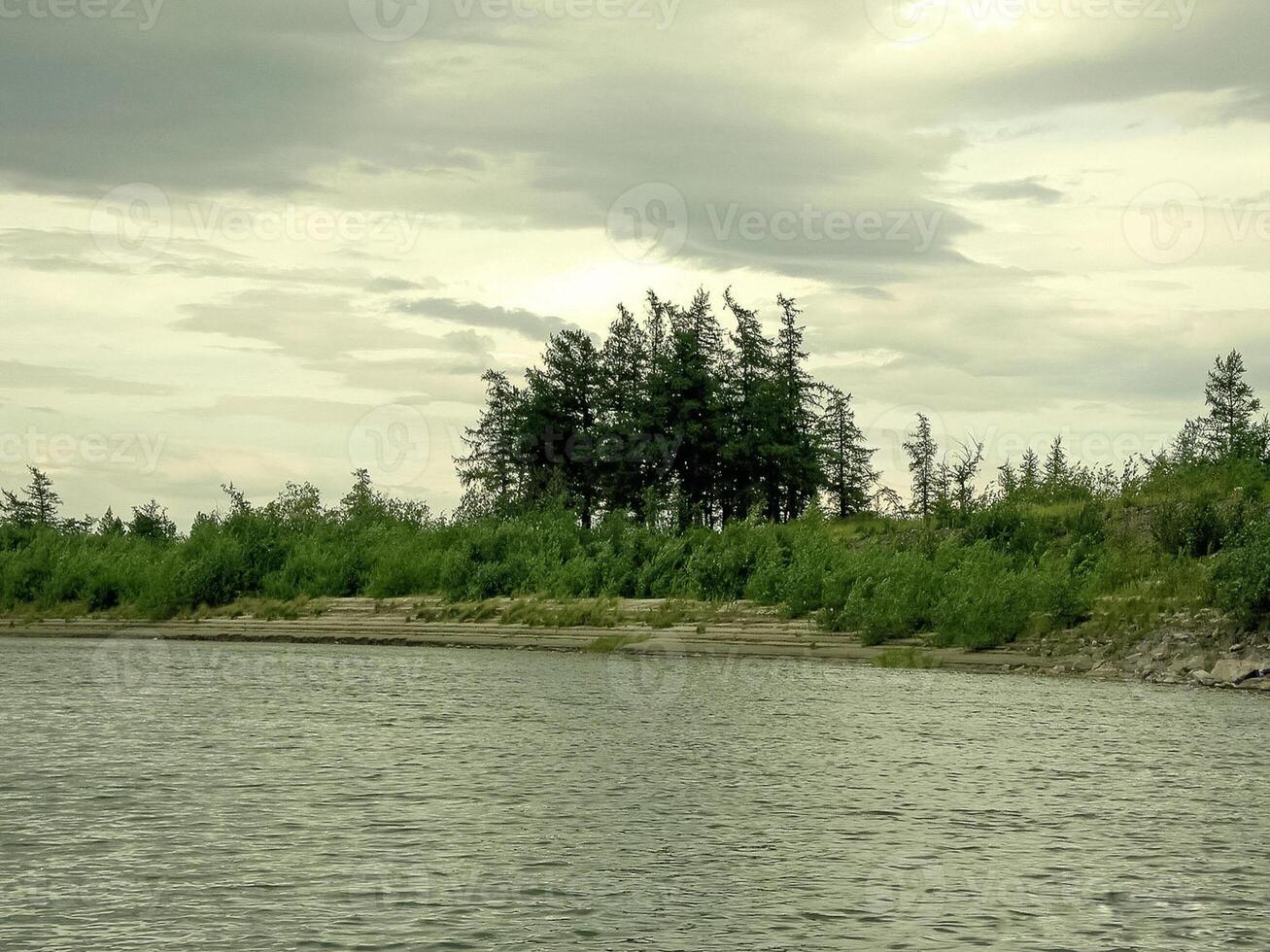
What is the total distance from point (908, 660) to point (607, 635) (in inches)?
474

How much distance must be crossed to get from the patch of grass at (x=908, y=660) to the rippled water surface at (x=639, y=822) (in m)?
6.91

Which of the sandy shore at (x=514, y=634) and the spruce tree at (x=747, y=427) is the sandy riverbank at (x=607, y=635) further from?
the spruce tree at (x=747, y=427)

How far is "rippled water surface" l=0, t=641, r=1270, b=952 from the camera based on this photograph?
1230 centimetres

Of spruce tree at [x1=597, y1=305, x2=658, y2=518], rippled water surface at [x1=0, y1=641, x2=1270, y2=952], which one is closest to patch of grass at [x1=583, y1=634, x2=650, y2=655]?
rippled water surface at [x1=0, y1=641, x2=1270, y2=952]

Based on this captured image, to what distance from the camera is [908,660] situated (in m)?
39.5

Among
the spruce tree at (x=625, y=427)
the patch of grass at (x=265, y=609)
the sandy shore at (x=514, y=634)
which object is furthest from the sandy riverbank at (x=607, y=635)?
the spruce tree at (x=625, y=427)

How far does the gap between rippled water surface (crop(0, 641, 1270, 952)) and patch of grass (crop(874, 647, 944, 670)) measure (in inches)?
272

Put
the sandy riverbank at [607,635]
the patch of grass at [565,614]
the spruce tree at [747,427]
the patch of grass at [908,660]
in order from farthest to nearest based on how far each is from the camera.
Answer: the spruce tree at [747,427] < the patch of grass at [565,614] < the patch of grass at [908,660] < the sandy riverbank at [607,635]

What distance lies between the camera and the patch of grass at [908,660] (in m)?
39.2

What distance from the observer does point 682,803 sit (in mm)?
18469

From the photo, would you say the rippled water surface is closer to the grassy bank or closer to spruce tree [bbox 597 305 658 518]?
the grassy bank

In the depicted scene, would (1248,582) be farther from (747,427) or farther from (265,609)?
(747,427)

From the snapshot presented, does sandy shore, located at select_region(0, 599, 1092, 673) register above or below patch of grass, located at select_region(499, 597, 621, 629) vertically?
below

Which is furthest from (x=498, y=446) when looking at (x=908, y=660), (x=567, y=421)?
(x=908, y=660)
